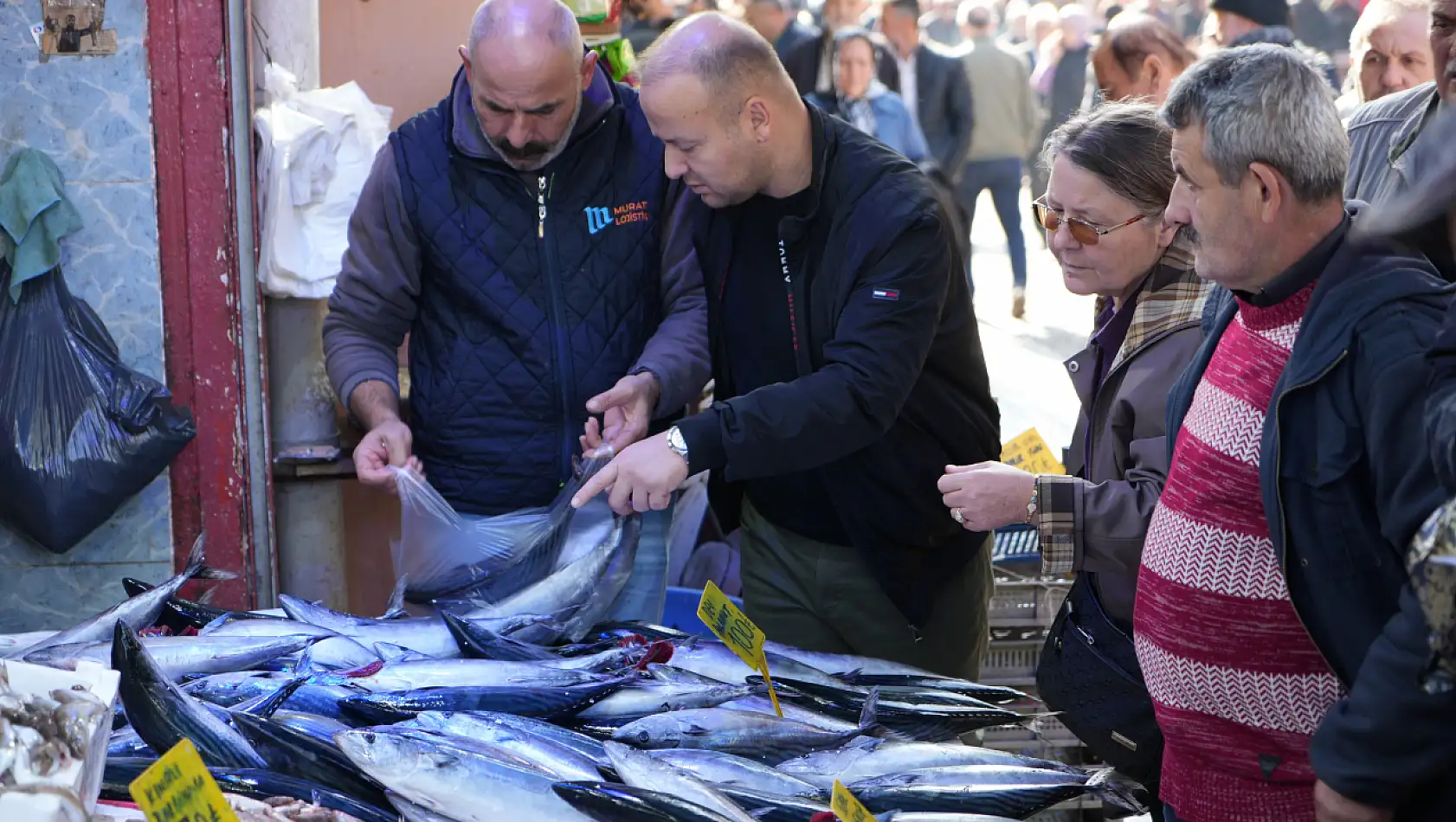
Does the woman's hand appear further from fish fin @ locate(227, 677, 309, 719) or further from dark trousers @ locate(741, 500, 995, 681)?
fish fin @ locate(227, 677, 309, 719)

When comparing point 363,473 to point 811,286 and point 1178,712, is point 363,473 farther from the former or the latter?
point 1178,712

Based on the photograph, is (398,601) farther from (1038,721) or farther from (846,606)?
(1038,721)

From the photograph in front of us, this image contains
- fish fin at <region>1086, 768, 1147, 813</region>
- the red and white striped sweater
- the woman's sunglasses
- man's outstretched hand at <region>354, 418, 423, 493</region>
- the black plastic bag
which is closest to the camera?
the red and white striped sweater

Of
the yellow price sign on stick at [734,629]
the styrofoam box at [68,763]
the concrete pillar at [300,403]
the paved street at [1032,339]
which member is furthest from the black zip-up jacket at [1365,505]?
the paved street at [1032,339]

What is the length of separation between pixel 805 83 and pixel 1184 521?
6.44 meters

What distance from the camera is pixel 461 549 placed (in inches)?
120

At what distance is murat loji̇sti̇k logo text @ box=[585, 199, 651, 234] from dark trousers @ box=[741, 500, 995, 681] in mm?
741

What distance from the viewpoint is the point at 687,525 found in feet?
13.4

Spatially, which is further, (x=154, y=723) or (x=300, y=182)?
(x=300, y=182)

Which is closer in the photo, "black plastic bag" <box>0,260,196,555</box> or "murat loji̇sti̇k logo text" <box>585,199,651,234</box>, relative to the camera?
"murat loji̇sti̇k logo text" <box>585,199,651,234</box>

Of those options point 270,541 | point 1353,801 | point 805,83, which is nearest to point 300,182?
point 270,541

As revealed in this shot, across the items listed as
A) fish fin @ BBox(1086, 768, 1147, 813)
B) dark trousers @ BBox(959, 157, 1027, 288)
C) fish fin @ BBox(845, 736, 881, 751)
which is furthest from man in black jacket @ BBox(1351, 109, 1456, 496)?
dark trousers @ BBox(959, 157, 1027, 288)

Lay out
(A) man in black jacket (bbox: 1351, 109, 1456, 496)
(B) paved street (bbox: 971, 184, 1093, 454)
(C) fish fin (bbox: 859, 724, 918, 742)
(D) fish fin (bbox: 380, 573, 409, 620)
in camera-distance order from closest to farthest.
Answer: (A) man in black jacket (bbox: 1351, 109, 1456, 496) < (C) fish fin (bbox: 859, 724, 918, 742) < (D) fish fin (bbox: 380, 573, 409, 620) < (B) paved street (bbox: 971, 184, 1093, 454)

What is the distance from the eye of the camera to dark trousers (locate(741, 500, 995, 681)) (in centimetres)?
308
